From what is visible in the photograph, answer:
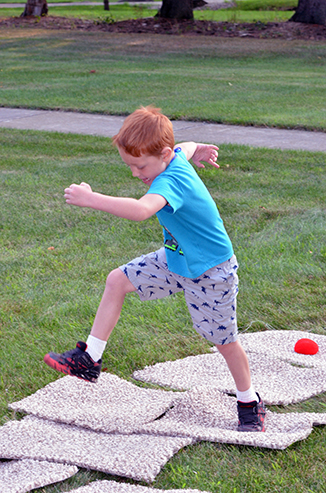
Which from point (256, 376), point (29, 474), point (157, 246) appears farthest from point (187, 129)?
point (29, 474)

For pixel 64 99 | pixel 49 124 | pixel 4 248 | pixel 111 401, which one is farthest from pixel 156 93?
pixel 111 401

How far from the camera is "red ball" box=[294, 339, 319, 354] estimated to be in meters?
3.20

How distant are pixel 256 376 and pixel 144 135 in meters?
1.39

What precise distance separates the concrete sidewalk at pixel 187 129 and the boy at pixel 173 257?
5.18 m

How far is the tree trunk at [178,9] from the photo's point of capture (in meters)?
25.6

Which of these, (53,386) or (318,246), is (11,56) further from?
(53,386)

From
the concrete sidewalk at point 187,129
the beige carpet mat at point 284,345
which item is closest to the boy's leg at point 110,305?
the beige carpet mat at point 284,345

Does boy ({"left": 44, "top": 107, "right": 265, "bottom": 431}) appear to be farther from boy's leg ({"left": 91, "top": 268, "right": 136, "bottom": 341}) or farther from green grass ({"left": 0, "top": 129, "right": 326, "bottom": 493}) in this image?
green grass ({"left": 0, "top": 129, "right": 326, "bottom": 493})

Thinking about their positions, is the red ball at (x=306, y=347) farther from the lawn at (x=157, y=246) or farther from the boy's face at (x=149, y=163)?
the boy's face at (x=149, y=163)

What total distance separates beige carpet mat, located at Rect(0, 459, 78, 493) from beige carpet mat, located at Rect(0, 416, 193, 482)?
0.10ft

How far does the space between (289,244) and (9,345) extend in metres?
2.28

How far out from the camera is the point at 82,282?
4086 mm

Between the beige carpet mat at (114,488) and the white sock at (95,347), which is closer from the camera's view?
the beige carpet mat at (114,488)

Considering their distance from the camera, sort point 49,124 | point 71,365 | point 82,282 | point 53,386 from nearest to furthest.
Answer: point 71,365 < point 53,386 < point 82,282 < point 49,124
